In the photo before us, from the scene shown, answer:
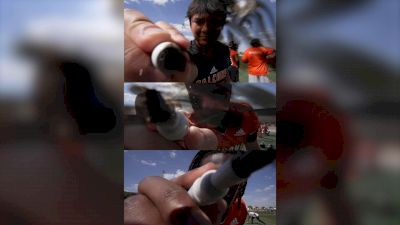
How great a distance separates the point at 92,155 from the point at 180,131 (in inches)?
13.5

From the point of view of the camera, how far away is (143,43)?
196cm

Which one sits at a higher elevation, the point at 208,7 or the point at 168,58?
the point at 208,7

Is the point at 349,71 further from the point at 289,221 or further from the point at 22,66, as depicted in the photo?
the point at 22,66

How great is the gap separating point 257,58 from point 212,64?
0.57 feet

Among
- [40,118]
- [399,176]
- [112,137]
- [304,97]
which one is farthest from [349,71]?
[40,118]

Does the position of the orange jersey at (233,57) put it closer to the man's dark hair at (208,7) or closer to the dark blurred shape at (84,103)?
the man's dark hair at (208,7)

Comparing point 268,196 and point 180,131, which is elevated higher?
point 180,131

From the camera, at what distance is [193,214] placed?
1981 millimetres

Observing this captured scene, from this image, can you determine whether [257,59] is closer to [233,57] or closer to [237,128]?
[233,57]

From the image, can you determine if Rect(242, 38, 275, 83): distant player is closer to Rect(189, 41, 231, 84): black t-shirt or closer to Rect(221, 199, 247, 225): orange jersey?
Rect(189, 41, 231, 84): black t-shirt

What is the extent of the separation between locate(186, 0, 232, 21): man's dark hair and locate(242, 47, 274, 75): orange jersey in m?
0.17

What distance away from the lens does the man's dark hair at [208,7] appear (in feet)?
6.52

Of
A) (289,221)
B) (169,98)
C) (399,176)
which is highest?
(169,98)

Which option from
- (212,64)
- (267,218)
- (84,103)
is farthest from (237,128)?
(84,103)
